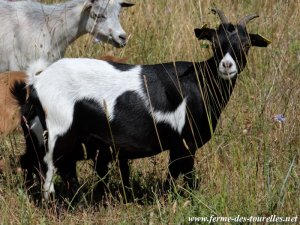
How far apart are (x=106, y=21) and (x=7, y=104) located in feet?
6.95

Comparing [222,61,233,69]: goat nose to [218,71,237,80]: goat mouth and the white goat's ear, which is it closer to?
[218,71,237,80]: goat mouth

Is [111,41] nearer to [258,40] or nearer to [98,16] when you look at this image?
[98,16]

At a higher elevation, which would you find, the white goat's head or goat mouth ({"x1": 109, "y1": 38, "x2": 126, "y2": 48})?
the white goat's head

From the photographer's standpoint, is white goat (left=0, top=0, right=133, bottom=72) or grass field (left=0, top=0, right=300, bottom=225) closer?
grass field (left=0, top=0, right=300, bottom=225)

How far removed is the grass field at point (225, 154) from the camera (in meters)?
4.98

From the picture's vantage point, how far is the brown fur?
582cm

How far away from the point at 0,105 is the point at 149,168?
1.25m

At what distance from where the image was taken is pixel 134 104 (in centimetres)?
541

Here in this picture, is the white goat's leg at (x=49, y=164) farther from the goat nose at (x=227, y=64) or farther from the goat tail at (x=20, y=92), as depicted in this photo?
the goat nose at (x=227, y=64)

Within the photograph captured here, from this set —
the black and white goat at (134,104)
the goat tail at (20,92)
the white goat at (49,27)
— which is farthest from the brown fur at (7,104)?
the white goat at (49,27)

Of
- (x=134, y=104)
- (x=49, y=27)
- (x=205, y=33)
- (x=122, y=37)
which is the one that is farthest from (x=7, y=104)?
(x=122, y=37)

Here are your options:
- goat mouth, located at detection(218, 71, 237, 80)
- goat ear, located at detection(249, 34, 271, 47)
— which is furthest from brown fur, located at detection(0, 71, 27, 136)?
goat ear, located at detection(249, 34, 271, 47)

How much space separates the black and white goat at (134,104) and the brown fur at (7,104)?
0.35m

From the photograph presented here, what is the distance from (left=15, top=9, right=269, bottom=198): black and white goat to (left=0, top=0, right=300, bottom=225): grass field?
216mm
